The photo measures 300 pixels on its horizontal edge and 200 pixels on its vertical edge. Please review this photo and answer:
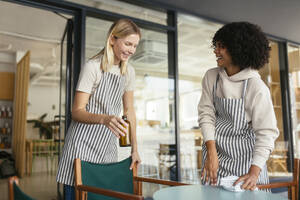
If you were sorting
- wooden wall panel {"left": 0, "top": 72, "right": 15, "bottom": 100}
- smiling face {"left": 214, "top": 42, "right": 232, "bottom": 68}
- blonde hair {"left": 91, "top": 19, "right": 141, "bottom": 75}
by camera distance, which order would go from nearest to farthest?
smiling face {"left": 214, "top": 42, "right": 232, "bottom": 68}, blonde hair {"left": 91, "top": 19, "right": 141, "bottom": 75}, wooden wall panel {"left": 0, "top": 72, "right": 15, "bottom": 100}

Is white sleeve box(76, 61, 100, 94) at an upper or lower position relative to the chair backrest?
upper

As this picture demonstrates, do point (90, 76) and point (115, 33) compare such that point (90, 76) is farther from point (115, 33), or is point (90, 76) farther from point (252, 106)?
point (252, 106)

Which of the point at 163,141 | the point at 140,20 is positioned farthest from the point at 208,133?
the point at 140,20

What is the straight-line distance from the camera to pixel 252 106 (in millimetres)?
1424

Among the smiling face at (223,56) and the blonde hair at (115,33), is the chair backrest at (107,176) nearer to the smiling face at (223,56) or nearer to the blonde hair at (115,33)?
the blonde hair at (115,33)

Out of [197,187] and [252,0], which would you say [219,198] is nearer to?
[197,187]

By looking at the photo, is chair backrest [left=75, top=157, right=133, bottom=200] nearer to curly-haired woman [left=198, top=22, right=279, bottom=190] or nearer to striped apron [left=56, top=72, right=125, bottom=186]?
striped apron [left=56, top=72, right=125, bottom=186]

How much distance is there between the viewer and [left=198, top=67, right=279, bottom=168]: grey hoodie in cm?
136

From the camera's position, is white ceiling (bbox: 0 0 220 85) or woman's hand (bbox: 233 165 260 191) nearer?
woman's hand (bbox: 233 165 260 191)

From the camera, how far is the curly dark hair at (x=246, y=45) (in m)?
1.42

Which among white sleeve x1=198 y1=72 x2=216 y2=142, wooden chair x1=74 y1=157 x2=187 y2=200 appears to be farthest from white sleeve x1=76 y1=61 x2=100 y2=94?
white sleeve x1=198 y1=72 x2=216 y2=142

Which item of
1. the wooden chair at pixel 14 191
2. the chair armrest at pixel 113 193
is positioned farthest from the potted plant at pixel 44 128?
the wooden chair at pixel 14 191

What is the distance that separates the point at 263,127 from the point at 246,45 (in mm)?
398

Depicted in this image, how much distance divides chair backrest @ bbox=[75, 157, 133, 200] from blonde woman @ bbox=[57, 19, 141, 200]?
5 cm
